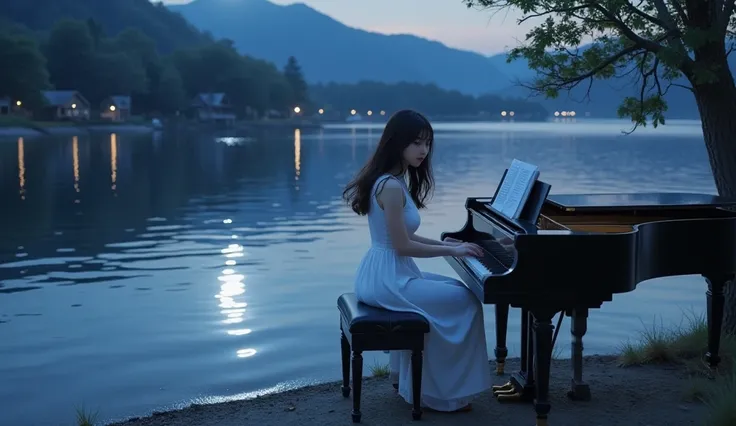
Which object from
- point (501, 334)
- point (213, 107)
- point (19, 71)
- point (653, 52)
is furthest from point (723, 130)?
point (213, 107)

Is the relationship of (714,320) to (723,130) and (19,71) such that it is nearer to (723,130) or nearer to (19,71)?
(723,130)

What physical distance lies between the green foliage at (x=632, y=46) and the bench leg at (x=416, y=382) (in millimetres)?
3422

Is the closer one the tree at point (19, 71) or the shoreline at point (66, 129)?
the shoreline at point (66, 129)

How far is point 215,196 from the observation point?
91.6ft

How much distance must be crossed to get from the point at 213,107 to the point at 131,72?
3245cm

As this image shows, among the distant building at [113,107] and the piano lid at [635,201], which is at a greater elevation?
the distant building at [113,107]

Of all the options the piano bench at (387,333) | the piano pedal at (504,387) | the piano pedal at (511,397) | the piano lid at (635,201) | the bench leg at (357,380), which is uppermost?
the piano lid at (635,201)

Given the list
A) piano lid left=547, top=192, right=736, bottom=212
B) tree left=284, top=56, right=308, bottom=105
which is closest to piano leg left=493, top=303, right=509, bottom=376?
piano lid left=547, top=192, right=736, bottom=212

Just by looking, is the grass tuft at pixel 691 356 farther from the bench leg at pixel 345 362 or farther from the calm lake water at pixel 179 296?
the bench leg at pixel 345 362

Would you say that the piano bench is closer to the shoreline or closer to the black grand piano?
the black grand piano

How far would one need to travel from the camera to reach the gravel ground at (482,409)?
651 centimetres

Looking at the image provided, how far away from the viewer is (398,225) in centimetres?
632

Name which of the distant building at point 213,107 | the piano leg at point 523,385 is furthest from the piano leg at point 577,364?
the distant building at point 213,107

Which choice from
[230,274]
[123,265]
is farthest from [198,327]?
[123,265]
